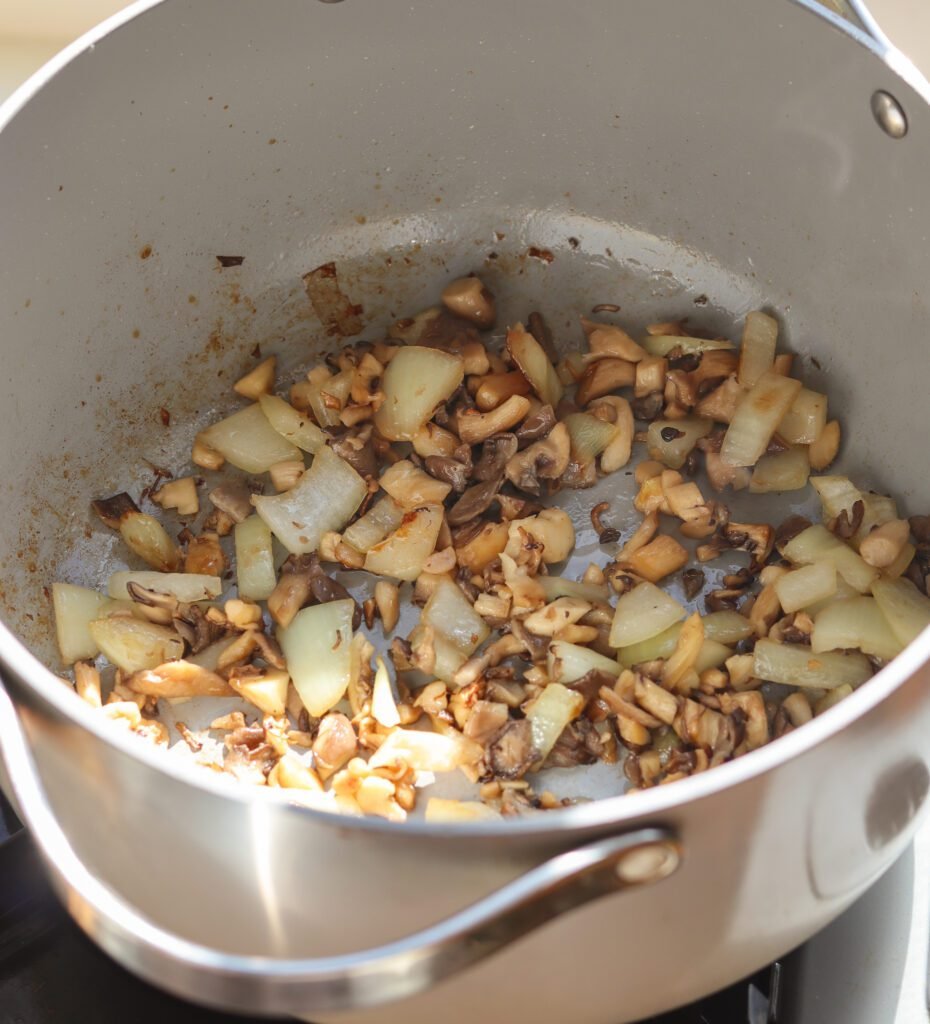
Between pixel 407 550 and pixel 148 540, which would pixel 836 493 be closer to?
pixel 407 550

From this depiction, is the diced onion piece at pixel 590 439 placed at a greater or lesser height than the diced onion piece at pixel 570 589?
greater

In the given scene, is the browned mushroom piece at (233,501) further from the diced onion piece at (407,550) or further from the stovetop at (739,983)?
the stovetop at (739,983)

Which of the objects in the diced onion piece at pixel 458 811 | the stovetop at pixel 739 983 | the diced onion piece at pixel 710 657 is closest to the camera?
the stovetop at pixel 739 983

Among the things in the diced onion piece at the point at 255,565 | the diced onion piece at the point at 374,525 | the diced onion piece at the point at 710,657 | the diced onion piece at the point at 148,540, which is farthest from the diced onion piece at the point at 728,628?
the diced onion piece at the point at 148,540

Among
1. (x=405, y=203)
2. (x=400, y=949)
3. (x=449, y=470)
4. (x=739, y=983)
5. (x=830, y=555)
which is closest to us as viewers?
(x=400, y=949)

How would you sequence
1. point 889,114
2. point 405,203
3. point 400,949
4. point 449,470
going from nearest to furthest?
point 400,949
point 889,114
point 449,470
point 405,203

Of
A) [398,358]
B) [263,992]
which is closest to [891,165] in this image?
[398,358]

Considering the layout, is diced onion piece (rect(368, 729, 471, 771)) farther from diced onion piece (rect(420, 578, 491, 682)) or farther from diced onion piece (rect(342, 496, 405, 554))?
diced onion piece (rect(342, 496, 405, 554))

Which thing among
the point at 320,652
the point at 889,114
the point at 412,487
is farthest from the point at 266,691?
the point at 889,114
